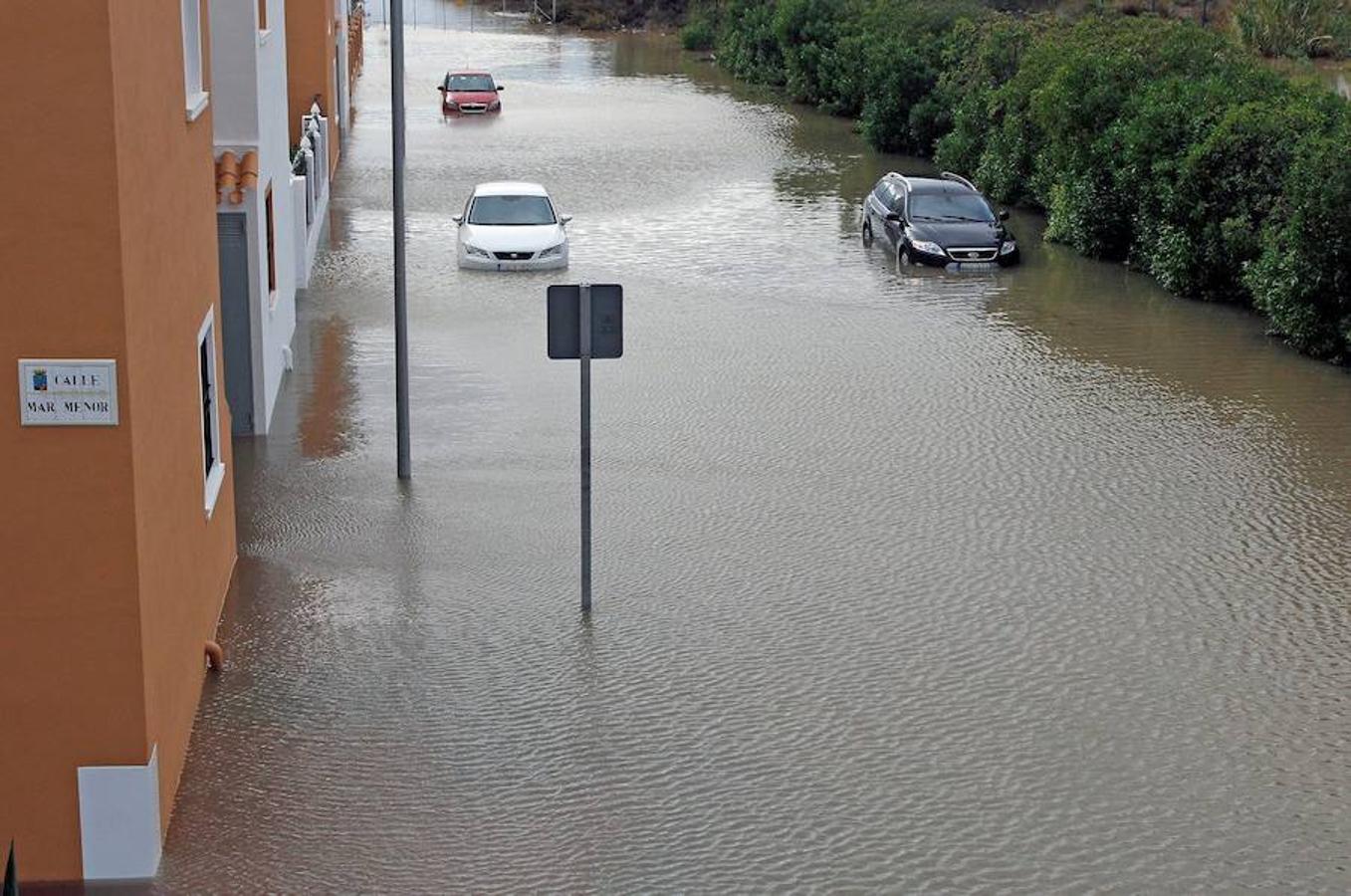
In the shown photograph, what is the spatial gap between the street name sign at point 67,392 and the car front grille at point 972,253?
68.6 feet

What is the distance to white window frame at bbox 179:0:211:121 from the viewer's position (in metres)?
12.7

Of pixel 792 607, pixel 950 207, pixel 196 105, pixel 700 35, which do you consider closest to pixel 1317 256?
pixel 950 207

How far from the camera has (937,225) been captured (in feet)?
96.4

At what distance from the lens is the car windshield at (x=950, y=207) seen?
29812 mm

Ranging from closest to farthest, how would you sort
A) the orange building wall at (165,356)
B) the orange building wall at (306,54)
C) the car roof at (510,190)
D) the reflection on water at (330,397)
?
the orange building wall at (165,356) < the reflection on water at (330,397) < the car roof at (510,190) < the orange building wall at (306,54)


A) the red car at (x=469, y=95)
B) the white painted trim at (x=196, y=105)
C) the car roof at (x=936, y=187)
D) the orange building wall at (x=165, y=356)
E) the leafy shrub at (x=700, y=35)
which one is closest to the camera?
the orange building wall at (x=165, y=356)

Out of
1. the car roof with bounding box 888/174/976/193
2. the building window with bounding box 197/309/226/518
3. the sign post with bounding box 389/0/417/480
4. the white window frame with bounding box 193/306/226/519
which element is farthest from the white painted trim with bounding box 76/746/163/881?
the car roof with bounding box 888/174/976/193

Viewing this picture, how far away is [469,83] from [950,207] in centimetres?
2481

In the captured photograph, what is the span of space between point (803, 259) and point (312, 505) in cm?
1454

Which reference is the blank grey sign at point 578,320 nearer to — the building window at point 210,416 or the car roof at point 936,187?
the building window at point 210,416

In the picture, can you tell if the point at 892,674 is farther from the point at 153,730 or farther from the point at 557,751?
the point at 153,730

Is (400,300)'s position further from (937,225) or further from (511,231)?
(937,225)

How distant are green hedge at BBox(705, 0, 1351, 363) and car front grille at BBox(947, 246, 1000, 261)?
7.96 ft

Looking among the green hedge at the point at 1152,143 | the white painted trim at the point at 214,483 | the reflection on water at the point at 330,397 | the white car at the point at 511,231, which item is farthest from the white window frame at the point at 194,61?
the white car at the point at 511,231
